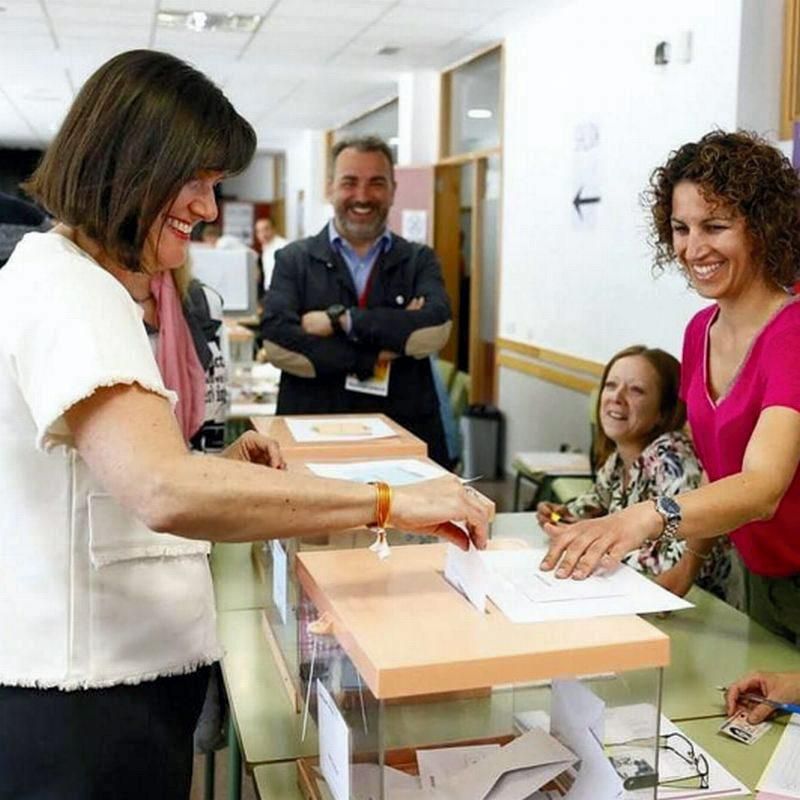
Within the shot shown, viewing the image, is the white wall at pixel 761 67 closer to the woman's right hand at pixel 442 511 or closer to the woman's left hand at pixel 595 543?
the woman's left hand at pixel 595 543

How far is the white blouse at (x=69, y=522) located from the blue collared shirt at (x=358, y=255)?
1923 mm

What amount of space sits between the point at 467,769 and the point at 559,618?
0.91ft

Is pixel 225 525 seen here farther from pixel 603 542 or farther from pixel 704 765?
pixel 704 765

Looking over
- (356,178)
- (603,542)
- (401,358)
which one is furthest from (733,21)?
(603,542)

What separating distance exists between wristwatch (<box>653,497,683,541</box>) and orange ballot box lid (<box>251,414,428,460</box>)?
20.4 inches

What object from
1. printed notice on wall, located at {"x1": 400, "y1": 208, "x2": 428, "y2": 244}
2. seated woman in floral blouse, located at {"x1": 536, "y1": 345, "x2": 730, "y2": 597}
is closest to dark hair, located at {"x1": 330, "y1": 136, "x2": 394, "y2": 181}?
seated woman in floral blouse, located at {"x1": 536, "y1": 345, "x2": 730, "y2": 597}

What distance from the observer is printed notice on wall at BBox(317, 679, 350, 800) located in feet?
3.71

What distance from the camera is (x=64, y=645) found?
107 cm

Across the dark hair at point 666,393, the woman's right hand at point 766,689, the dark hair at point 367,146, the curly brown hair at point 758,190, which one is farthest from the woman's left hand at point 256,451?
the dark hair at point 367,146

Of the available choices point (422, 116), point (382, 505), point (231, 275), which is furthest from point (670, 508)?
point (422, 116)

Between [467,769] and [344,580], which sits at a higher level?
[344,580]

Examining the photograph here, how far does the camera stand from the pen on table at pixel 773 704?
5.05 feet

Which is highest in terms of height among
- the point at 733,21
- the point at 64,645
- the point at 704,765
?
→ the point at 733,21

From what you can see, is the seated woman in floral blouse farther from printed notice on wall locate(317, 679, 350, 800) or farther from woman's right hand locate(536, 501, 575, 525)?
printed notice on wall locate(317, 679, 350, 800)
